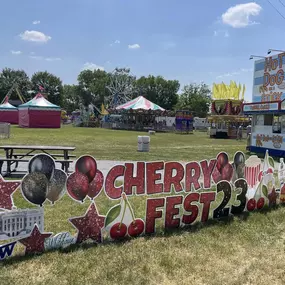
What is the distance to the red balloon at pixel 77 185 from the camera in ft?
12.3

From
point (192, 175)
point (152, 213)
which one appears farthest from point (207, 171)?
point (152, 213)

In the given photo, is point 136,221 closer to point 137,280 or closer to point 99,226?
point 99,226

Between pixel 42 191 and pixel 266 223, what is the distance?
3.34m

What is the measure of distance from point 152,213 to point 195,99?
69776 millimetres

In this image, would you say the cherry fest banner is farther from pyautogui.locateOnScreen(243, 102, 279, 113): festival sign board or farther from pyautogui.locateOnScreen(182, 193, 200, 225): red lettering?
pyautogui.locateOnScreen(243, 102, 279, 113): festival sign board

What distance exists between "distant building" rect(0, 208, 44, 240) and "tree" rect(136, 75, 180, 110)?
76378 mm

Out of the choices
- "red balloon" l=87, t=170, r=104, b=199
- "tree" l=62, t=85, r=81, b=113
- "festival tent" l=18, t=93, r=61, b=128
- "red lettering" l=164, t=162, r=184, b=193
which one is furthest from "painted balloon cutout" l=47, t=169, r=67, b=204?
"tree" l=62, t=85, r=81, b=113

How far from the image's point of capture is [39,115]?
3566cm

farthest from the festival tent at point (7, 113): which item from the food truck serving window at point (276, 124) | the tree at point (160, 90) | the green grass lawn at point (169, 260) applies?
the green grass lawn at point (169, 260)

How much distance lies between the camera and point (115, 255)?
11.9 ft

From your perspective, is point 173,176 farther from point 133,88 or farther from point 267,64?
point 133,88

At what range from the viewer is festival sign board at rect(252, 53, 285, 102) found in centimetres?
1584

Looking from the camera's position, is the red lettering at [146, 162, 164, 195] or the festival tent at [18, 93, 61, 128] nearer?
the red lettering at [146, 162, 164, 195]

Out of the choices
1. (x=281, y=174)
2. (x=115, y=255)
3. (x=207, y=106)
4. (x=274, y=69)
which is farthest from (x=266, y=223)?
(x=207, y=106)
